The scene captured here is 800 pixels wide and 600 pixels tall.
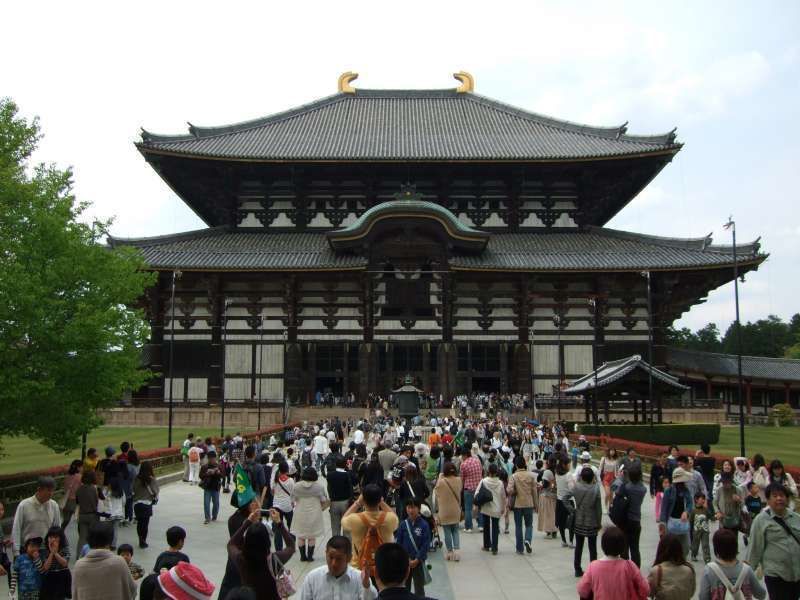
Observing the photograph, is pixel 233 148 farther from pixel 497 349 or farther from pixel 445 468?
pixel 445 468

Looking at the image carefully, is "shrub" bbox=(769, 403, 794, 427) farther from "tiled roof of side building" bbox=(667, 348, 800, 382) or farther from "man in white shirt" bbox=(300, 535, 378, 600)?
"man in white shirt" bbox=(300, 535, 378, 600)

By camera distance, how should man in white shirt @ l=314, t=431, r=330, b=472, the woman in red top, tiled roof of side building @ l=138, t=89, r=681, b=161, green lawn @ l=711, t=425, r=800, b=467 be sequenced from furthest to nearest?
tiled roof of side building @ l=138, t=89, r=681, b=161
green lawn @ l=711, t=425, r=800, b=467
man in white shirt @ l=314, t=431, r=330, b=472
the woman in red top

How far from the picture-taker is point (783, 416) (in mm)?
51500

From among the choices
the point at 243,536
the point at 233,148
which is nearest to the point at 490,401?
the point at 233,148

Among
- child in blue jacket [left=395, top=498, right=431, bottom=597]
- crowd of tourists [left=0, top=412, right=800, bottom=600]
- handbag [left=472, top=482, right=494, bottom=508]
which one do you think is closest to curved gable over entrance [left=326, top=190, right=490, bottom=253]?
crowd of tourists [left=0, top=412, right=800, bottom=600]

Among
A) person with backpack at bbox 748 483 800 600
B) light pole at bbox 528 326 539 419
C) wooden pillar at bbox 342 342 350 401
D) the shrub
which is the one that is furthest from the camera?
wooden pillar at bbox 342 342 350 401

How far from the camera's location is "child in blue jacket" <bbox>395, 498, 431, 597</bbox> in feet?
33.2

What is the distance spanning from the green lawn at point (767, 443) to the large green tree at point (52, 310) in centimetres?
2195

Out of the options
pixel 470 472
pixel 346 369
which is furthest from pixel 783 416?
pixel 470 472

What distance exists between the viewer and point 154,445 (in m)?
35.4

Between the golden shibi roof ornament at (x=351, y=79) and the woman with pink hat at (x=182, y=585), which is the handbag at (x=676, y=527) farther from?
the golden shibi roof ornament at (x=351, y=79)

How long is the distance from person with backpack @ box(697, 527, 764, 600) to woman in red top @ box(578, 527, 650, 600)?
2.21 feet

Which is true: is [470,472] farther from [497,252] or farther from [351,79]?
[351,79]

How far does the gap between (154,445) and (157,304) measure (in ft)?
59.3
